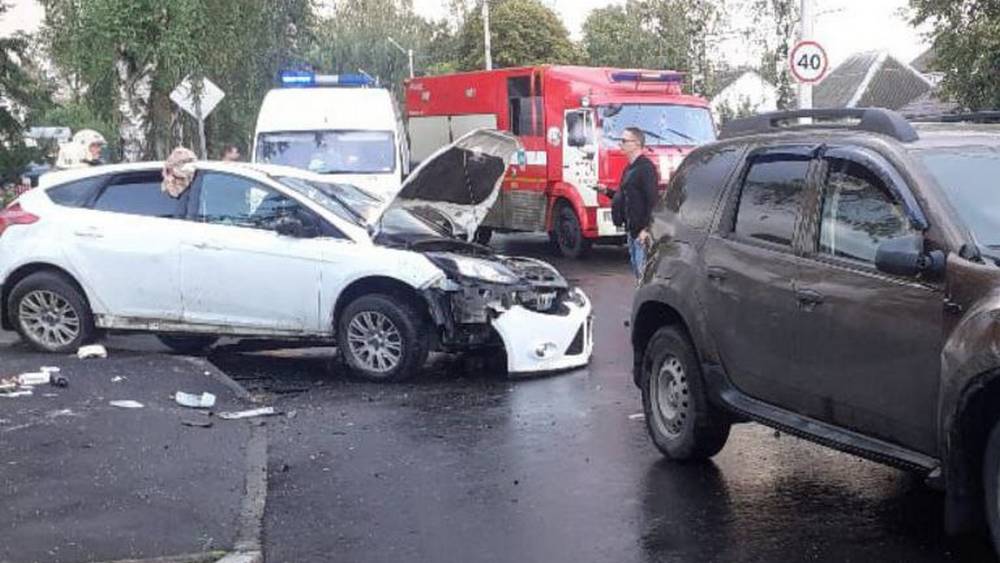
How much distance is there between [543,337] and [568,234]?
32.9 ft

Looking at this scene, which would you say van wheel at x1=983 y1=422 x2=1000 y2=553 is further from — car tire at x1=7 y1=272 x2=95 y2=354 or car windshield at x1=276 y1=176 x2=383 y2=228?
car tire at x1=7 y1=272 x2=95 y2=354

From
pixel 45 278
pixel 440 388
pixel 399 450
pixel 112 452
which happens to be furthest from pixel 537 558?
pixel 45 278

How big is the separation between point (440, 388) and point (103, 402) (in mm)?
2521

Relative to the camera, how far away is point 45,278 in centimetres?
1025

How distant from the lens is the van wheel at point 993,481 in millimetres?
4543

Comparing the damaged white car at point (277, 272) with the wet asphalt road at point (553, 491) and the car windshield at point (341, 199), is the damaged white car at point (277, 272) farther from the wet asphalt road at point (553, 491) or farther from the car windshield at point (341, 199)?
the wet asphalt road at point (553, 491)

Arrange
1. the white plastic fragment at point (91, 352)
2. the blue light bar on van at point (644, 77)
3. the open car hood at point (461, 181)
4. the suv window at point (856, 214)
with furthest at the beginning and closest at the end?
the blue light bar on van at point (644, 77)
the open car hood at point (461, 181)
the white plastic fragment at point (91, 352)
the suv window at point (856, 214)

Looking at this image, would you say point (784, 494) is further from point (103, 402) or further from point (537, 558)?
point (103, 402)

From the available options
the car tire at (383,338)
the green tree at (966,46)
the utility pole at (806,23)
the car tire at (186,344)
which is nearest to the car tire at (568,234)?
the utility pole at (806,23)

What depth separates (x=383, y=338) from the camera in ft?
31.6

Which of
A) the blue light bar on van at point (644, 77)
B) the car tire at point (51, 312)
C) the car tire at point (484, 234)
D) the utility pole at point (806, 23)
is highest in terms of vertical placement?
the utility pole at point (806, 23)

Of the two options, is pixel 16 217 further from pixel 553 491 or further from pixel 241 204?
pixel 553 491

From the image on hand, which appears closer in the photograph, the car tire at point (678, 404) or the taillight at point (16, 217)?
the car tire at point (678, 404)

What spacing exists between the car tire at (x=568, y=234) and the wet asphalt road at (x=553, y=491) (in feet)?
33.0
